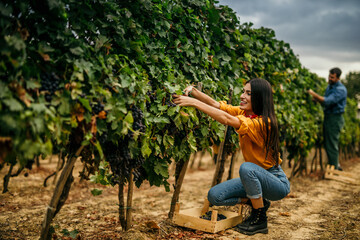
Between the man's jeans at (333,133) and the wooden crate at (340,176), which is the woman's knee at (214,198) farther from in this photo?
the man's jeans at (333,133)

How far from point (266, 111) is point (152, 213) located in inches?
82.7

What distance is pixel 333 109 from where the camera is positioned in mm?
6848

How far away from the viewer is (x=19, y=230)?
327 centimetres

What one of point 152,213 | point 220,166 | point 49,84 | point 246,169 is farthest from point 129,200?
point 220,166

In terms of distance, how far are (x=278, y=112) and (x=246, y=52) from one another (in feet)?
4.80

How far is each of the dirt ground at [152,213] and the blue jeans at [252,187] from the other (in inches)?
14.5

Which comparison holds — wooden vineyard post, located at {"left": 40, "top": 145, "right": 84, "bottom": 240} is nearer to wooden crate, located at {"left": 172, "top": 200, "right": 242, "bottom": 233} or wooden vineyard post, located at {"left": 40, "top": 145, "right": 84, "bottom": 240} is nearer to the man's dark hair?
wooden crate, located at {"left": 172, "top": 200, "right": 242, "bottom": 233}

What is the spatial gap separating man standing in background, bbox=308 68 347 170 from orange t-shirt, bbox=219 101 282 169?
401 cm

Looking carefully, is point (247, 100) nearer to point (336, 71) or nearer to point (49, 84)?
point (49, 84)

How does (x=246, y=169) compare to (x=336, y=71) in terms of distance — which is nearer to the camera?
(x=246, y=169)

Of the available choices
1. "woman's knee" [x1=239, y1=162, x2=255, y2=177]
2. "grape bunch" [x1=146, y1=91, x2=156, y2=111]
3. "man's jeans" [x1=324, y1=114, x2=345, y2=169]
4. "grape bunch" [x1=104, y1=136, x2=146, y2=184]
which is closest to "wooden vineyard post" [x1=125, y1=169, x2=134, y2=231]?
"grape bunch" [x1=104, y1=136, x2=146, y2=184]

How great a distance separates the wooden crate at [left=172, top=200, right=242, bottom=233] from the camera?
10.2 ft

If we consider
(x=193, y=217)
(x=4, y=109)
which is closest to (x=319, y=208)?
(x=193, y=217)

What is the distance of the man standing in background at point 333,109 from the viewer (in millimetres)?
6656
